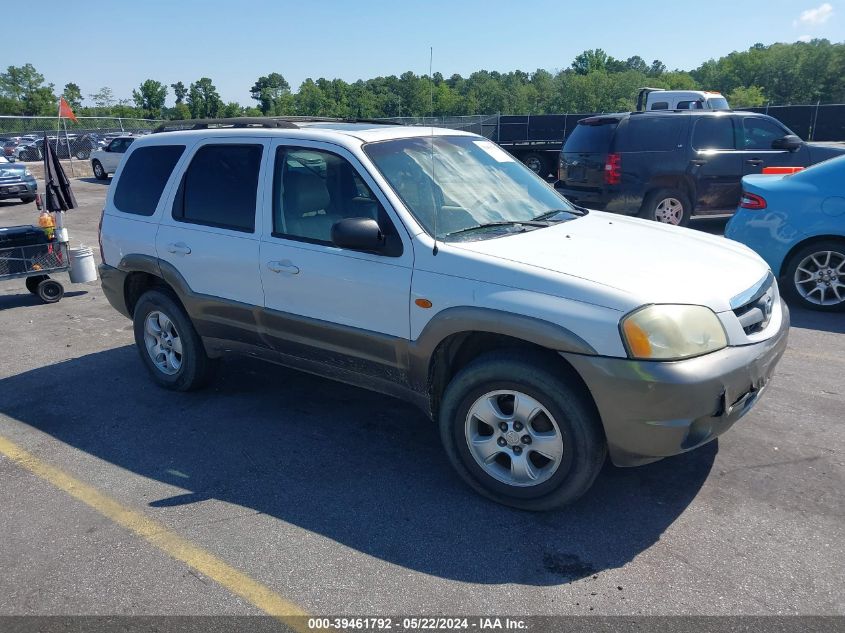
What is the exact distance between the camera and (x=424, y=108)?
4793mm

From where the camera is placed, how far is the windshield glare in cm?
388

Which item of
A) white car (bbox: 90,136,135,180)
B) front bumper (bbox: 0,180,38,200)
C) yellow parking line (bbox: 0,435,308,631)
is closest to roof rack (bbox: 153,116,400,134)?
yellow parking line (bbox: 0,435,308,631)

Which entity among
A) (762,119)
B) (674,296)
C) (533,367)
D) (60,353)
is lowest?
(60,353)

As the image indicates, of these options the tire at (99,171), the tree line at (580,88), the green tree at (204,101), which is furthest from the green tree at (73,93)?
the tire at (99,171)

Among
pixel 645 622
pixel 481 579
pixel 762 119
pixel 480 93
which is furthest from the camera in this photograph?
pixel 480 93

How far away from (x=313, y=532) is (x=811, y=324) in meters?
5.19

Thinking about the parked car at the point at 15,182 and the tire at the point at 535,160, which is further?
the tire at the point at 535,160

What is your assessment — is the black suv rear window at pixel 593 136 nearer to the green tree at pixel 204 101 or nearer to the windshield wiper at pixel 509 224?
the windshield wiper at pixel 509 224

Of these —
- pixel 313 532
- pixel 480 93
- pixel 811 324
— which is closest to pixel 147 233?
pixel 313 532

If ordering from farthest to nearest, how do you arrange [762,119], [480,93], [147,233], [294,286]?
[480,93]
[762,119]
[147,233]
[294,286]

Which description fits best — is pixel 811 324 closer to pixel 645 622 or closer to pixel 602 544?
pixel 602 544

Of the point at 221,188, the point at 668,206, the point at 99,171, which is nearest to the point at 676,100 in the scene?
the point at 668,206

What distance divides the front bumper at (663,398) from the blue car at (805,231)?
4104mm

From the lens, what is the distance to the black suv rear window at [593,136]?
1077 centimetres
